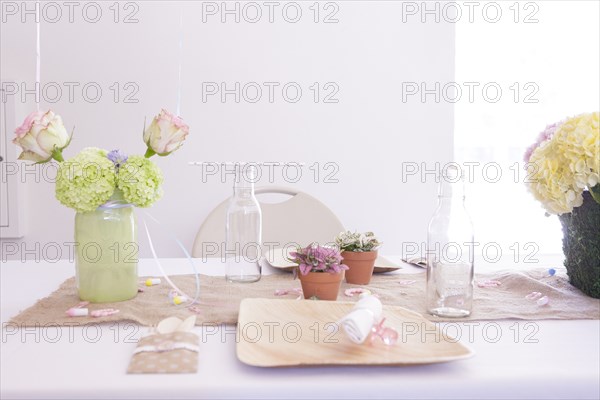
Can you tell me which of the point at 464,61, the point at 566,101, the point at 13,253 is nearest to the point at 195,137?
the point at 13,253

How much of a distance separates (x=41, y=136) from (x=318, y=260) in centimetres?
47

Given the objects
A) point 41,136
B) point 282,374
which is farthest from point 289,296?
point 41,136

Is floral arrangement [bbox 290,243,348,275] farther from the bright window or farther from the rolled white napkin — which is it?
the bright window

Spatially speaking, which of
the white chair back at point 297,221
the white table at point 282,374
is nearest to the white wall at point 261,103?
the white chair back at point 297,221

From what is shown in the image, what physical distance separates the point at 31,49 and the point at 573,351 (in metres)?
1.96

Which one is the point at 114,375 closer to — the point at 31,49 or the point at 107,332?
the point at 107,332

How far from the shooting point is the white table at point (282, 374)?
63 cm

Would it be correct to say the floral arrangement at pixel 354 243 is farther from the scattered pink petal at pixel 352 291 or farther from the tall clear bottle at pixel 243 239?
the tall clear bottle at pixel 243 239

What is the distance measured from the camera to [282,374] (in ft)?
2.20

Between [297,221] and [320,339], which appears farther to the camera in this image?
[297,221]

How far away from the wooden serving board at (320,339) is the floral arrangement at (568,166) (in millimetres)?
321

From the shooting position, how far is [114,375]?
2.18ft

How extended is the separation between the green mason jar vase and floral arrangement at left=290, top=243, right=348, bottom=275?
0.27 meters

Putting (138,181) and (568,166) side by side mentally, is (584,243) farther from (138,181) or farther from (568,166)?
(138,181)
